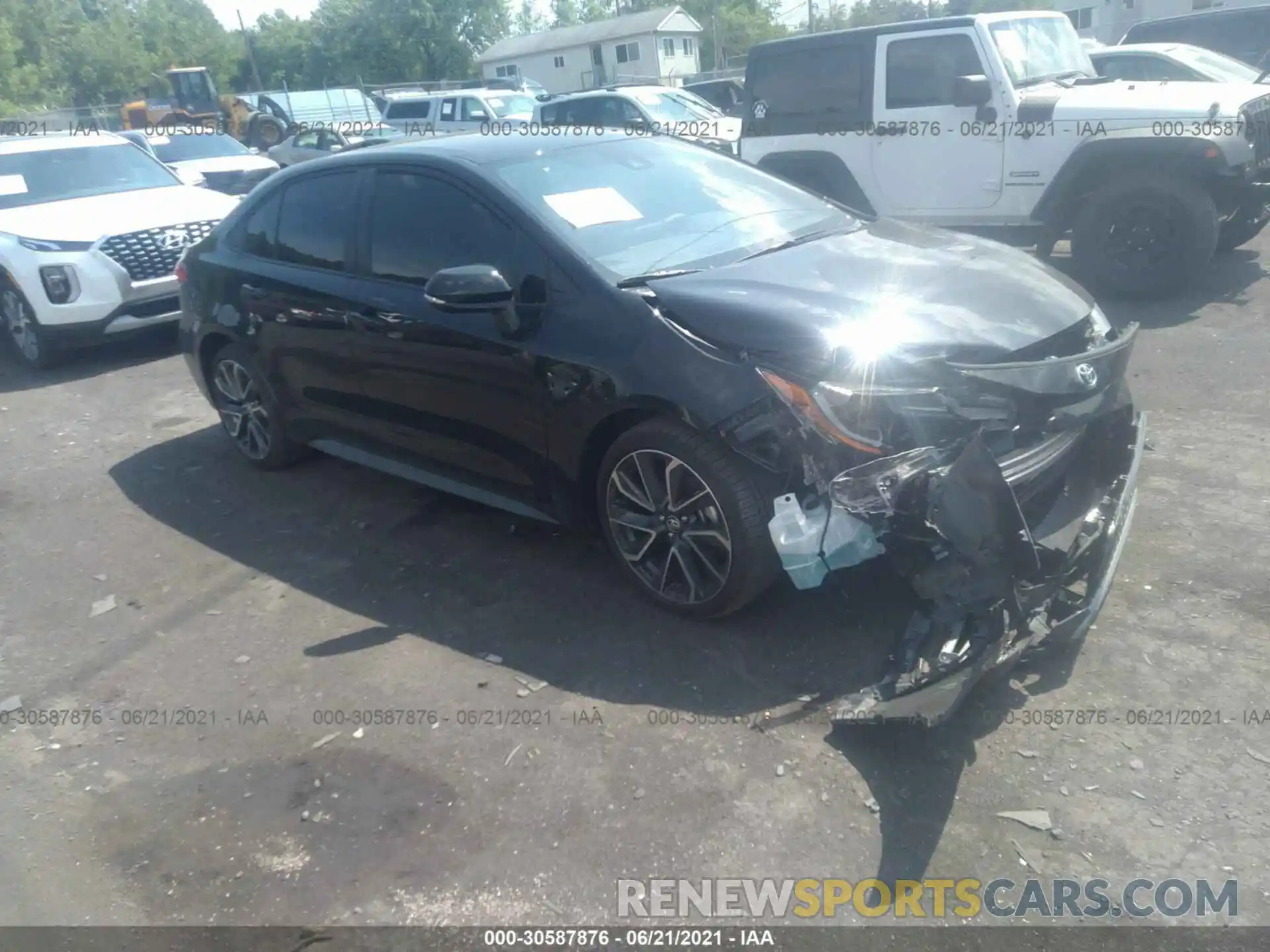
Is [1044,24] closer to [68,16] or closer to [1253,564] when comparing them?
[1253,564]

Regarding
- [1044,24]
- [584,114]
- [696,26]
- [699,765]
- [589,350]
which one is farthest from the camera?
[696,26]

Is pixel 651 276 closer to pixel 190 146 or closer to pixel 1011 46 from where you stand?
pixel 1011 46

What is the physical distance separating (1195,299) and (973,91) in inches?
90.5

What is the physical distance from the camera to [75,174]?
968 cm

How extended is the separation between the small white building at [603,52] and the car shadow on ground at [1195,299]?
167 feet

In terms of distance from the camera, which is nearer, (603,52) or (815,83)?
(815,83)

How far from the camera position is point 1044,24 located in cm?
865

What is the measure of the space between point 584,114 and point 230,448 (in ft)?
33.8

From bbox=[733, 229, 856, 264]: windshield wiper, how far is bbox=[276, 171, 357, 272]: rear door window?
6.43 feet

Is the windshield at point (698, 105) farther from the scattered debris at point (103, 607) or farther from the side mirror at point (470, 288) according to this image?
the scattered debris at point (103, 607)

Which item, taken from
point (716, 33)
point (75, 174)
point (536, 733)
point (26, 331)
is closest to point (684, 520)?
point (536, 733)

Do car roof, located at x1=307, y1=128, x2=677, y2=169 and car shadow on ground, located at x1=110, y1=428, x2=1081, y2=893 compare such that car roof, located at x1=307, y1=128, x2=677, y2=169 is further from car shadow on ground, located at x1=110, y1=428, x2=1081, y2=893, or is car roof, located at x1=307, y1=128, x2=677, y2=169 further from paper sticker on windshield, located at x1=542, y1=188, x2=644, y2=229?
car shadow on ground, located at x1=110, y1=428, x2=1081, y2=893

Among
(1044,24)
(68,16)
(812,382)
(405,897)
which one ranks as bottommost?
(405,897)

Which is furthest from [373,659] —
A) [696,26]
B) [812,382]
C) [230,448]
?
[696,26]
